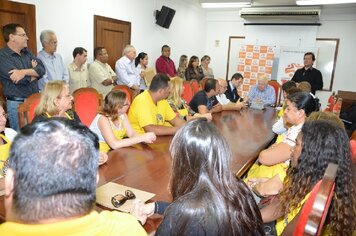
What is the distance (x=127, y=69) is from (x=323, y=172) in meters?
4.40

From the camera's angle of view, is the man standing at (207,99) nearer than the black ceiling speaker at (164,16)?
Yes

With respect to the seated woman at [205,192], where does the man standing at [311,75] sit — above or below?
above

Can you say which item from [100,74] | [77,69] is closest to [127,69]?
[100,74]

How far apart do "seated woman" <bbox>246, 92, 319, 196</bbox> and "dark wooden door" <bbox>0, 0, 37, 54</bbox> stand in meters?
3.44

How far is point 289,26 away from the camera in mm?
7836

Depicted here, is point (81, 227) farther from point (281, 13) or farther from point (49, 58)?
point (281, 13)

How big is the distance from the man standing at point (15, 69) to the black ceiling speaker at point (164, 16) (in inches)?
152

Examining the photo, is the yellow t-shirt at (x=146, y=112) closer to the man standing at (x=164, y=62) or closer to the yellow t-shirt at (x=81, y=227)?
the yellow t-shirt at (x=81, y=227)

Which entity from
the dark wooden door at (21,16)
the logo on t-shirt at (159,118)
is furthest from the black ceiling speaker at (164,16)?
the logo on t-shirt at (159,118)

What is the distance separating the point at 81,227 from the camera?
588 mm

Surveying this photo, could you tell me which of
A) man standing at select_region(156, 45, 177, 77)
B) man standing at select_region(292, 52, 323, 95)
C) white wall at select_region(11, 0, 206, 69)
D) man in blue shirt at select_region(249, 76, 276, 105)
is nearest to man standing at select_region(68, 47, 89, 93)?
white wall at select_region(11, 0, 206, 69)

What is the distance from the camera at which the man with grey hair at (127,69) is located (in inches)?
202

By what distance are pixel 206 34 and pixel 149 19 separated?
301 centimetres

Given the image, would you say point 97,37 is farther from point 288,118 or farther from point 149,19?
point 288,118
